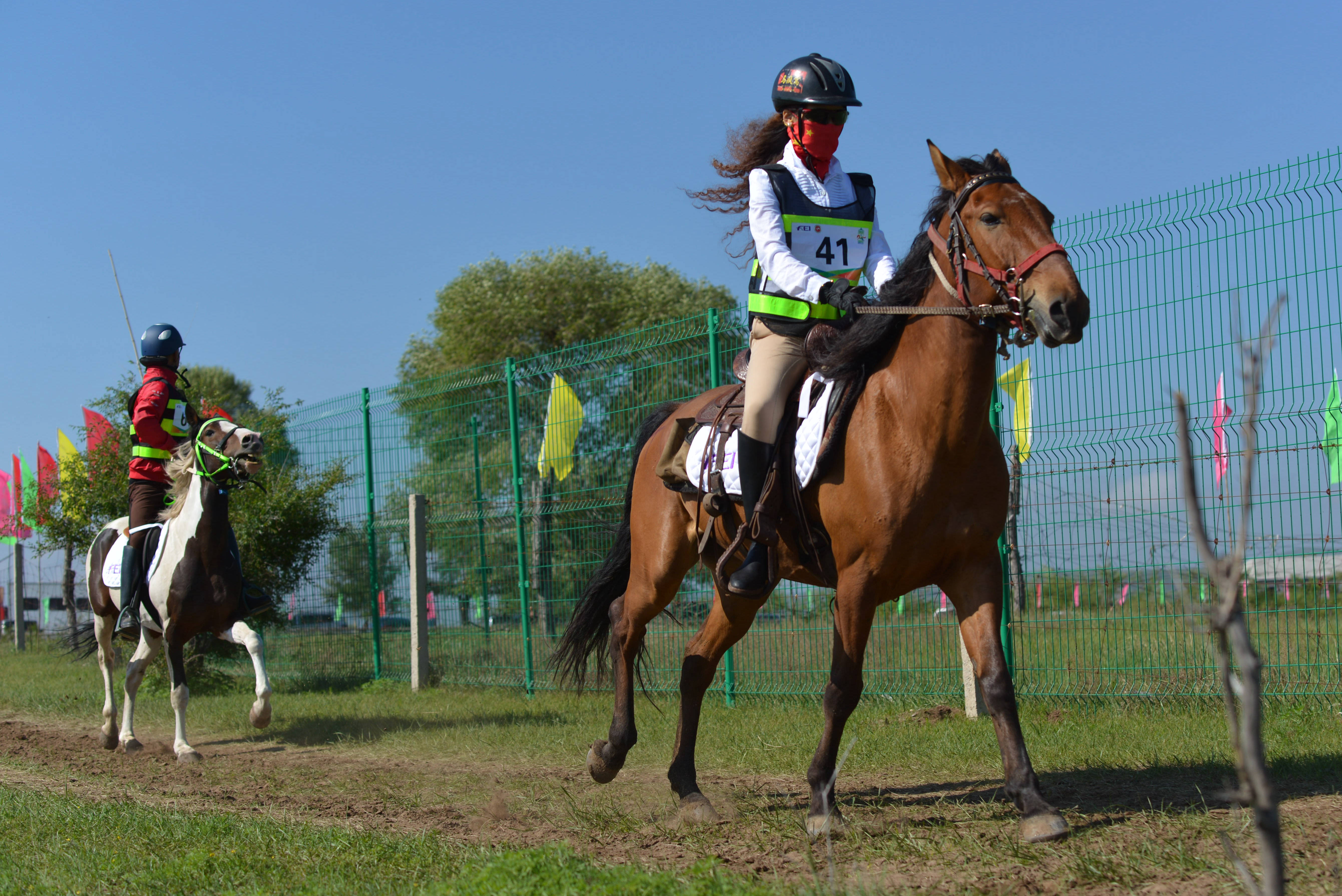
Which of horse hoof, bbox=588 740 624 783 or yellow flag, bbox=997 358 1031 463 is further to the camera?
yellow flag, bbox=997 358 1031 463

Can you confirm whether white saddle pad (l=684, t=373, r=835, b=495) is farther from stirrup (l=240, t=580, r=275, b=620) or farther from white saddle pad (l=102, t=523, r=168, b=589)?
white saddle pad (l=102, t=523, r=168, b=589)

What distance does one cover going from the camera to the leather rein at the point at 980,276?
3980 millimetres

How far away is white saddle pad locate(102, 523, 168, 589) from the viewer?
9062 mm

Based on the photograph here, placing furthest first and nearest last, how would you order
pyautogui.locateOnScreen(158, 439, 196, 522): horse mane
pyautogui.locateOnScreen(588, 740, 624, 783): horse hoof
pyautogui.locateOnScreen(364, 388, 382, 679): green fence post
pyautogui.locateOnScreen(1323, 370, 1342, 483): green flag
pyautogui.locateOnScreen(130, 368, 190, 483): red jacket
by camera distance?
pyautogui.locateOnScreen(364, 388, 382, 679): green fence post → pyautogui.locateOnScreen(130, 368, 190, 483): red jacket → pyautogui.locateOnScreen(158, 439, 196, 522): horse mane → pyautogui.locateOnScreen(1323, 370, 1342, 483): green flag → pyautogui.locateOnScreen(588, 740, 624, 783): horse hoof

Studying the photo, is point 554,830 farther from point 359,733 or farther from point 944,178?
point 359,733

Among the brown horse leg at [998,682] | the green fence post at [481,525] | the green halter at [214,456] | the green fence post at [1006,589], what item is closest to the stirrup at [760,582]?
the brown horse leg at [998,682]

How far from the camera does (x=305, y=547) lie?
13.7 m

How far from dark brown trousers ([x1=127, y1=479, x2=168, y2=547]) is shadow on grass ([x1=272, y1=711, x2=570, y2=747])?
2.14 metres

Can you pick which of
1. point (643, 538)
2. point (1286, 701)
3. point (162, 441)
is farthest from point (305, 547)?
point (1286, 701)

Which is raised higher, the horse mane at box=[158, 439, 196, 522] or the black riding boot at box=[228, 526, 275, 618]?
the horse mane at box=[158, 439, 196, 522]

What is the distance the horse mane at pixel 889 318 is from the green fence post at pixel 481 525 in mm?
7840

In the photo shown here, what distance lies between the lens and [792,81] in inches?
193

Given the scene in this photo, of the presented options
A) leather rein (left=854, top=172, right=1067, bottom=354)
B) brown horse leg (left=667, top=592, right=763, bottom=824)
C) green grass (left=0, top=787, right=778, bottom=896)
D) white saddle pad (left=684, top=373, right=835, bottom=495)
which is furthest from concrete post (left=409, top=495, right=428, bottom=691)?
leather rein (left=854, top=172, right=1067, bottom=354)

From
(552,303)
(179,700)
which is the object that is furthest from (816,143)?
(552,303)
